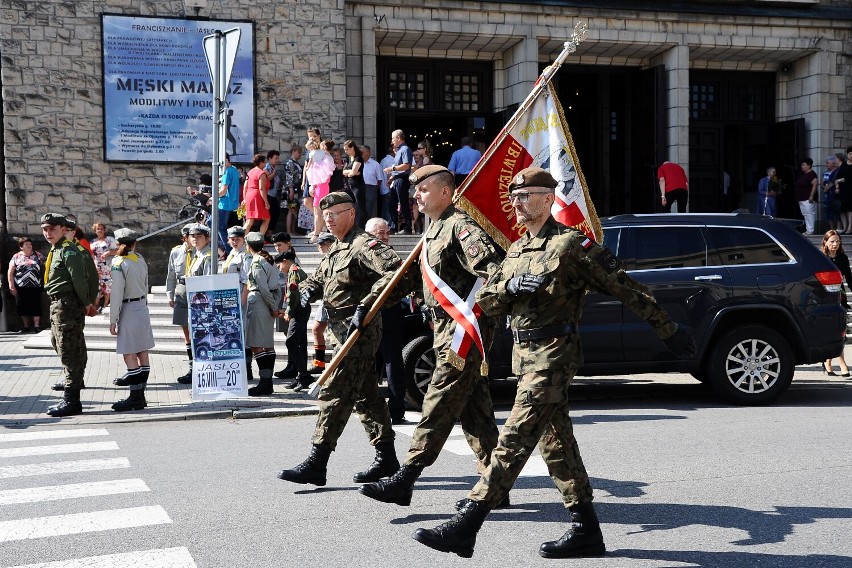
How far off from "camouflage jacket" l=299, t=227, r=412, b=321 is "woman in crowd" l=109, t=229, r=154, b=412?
4.25m

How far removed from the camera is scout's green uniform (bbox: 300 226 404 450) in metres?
6.61

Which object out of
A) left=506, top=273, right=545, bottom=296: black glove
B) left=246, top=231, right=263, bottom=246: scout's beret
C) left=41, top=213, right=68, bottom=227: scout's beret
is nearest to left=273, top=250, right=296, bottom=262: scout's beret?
left=246, top=231, right=263, bottom=246: scout's beret

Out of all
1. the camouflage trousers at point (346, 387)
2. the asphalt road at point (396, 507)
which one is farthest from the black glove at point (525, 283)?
the camouflage trousers at point (346, 387)

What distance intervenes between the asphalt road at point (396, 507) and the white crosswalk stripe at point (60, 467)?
2cm

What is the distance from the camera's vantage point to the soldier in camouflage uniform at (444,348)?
5.80m

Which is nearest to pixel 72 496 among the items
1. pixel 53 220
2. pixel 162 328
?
pixel 53 220

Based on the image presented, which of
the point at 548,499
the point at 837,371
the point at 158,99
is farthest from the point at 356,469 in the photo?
the point at 158,99

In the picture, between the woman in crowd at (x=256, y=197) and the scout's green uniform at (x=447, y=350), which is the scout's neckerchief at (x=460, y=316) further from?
the woman in crowd at (x=256, y=197)

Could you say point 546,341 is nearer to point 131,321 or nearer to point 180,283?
point 131,321

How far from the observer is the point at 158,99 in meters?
19.2

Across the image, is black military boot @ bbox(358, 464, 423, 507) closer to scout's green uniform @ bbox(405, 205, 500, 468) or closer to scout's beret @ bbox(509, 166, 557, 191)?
scout's green uniform @ bbox(405, 205, 500, 468)

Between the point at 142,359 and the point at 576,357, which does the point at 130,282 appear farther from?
the point at 576,357

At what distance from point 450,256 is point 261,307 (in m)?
5.95

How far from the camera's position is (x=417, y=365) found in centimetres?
1014
